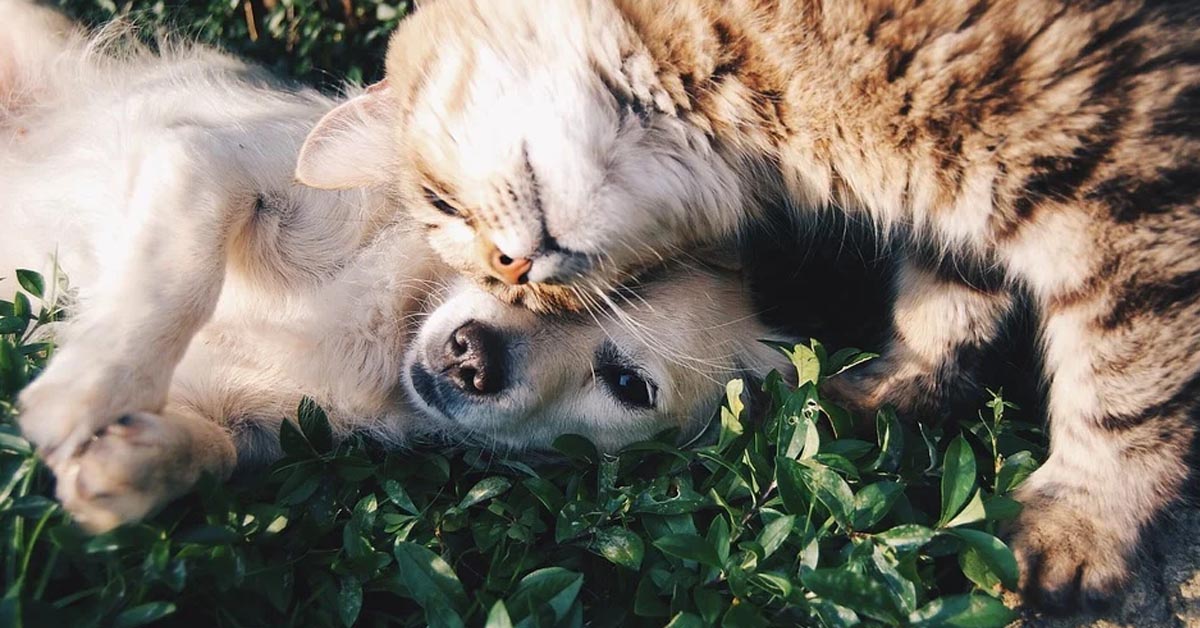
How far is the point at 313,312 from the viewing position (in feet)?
9.65

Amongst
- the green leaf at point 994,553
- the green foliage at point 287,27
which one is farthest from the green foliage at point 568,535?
the green foliage at point 287,27

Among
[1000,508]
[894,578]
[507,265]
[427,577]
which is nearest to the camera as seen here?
[894,578]

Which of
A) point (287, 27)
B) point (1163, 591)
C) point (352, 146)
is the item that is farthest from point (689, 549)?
point (287, 27)

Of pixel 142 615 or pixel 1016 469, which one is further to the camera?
pixel 1016 469

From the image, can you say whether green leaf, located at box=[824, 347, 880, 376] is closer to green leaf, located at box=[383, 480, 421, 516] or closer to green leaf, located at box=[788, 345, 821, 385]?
green leaf, located at box=[788, 345, 821, 385]

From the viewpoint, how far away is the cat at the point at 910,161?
2.13 m

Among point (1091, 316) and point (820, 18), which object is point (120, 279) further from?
point (1091, 316)

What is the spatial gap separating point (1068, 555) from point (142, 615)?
6.43 feet

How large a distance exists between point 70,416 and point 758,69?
5.55 ft

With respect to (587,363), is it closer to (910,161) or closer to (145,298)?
(910,161)

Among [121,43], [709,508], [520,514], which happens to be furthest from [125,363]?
[121,43]

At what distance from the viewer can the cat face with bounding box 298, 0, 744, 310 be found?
2393 mm

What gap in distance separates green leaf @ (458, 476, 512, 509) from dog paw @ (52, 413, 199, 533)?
618 mm

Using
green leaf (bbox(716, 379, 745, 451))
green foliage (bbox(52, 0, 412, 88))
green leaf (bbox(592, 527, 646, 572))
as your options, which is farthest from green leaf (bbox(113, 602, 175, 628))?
green foliage (bbox(52, 0, 412, 88))
